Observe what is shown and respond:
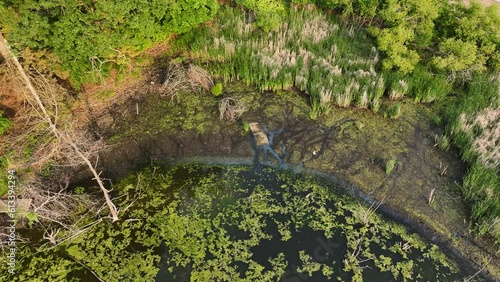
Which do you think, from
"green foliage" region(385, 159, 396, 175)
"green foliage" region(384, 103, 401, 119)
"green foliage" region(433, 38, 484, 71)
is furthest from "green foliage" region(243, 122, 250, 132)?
"green foliage" region(433, 38, 484, 71)

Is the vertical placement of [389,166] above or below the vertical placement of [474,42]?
below

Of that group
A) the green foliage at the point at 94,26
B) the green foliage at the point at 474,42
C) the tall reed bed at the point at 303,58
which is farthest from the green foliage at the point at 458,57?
the green foliage at the point at 94,26

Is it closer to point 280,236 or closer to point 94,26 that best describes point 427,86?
point 280,236

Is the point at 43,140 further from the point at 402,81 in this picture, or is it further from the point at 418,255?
the point at 402,81

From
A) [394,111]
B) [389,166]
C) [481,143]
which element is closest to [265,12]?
[394,111]

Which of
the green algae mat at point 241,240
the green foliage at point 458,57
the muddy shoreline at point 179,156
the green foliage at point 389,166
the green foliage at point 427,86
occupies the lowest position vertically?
the green algae mat at point 241,240

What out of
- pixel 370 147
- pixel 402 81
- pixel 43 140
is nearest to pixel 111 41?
pixel 43 140

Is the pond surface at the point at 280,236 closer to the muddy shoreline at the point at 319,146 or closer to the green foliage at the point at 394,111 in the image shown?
the muddy shoreline at the point at 319,146
